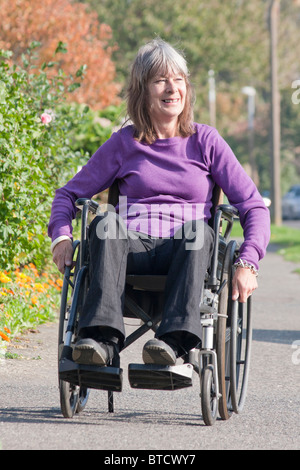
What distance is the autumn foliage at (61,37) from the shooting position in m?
19.6

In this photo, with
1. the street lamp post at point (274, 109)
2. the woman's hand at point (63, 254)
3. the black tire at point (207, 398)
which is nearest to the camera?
the black tire at point (207, 398)

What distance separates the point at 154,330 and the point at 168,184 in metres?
0.68

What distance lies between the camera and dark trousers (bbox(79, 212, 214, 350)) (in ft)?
12.0

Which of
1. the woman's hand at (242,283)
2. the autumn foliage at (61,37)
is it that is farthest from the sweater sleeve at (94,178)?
the autumn foliage at (61,37)

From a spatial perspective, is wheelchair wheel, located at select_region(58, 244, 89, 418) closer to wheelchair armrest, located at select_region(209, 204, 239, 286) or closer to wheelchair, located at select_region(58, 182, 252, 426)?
wheelchair, located at select_region(58, 182, 252, 426)

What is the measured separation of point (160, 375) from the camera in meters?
3.67

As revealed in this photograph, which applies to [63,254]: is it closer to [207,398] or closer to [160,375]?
[160,375]

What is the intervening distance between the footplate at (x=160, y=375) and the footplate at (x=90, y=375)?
0.07 meters

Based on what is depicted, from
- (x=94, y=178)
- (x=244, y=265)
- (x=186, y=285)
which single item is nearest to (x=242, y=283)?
(x=244, y=265)

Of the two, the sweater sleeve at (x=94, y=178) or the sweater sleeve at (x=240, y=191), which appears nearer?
the sweater sleeve at (x=240, y=191)

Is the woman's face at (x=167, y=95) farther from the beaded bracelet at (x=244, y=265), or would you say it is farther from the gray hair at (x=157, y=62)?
the beaded bracelet at (x=244, y=265)

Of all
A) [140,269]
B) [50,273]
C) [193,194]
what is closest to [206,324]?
[140,269]

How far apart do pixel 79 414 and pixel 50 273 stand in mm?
3812

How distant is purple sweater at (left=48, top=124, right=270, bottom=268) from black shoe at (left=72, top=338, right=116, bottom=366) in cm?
66
